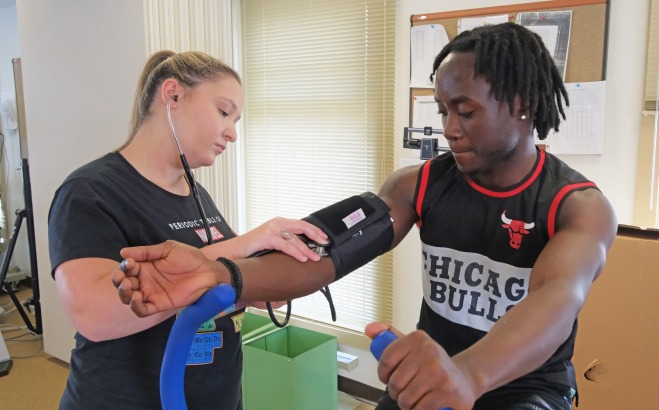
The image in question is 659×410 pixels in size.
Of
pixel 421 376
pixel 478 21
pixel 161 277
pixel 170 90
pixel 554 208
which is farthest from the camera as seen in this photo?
pixel 478 21

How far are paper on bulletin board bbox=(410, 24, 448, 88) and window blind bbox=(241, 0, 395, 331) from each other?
0.13m

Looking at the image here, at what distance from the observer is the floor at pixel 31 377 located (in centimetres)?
292

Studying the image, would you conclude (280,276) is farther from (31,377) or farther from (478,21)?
(31,377)

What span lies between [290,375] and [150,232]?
1.44m

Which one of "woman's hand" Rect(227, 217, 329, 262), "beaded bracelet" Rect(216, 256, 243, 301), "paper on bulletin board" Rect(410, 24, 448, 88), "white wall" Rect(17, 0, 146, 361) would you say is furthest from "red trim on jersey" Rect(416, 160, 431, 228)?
"white wall" Rect(17, 0, 146, 361)

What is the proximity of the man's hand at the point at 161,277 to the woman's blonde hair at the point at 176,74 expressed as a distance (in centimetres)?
58

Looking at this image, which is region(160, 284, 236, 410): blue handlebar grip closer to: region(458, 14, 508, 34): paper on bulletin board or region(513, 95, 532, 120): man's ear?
region(513, 95, 532, 120): man's ear

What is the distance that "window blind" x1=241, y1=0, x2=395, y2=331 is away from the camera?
8.94 ft

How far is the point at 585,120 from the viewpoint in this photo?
2148mm

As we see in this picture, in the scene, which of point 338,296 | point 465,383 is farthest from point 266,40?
point 465,383

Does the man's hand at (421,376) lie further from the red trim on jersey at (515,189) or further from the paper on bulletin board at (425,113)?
the paper on bulletin board at (425,113)

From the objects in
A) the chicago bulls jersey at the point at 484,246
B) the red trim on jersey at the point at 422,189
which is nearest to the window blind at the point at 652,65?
the chicago bulls jersey at the point at 484,246

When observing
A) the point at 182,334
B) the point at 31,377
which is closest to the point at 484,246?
the point at 182,334

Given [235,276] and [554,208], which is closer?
[235,276]
